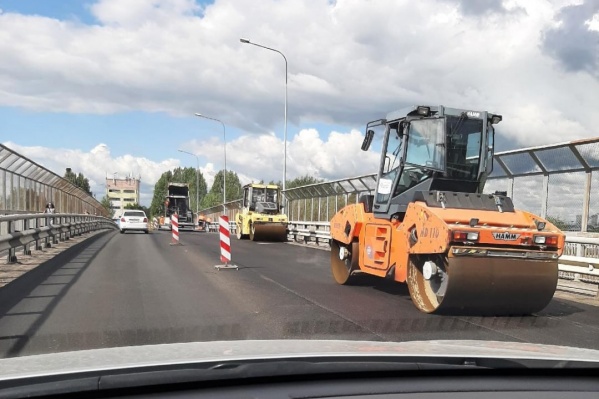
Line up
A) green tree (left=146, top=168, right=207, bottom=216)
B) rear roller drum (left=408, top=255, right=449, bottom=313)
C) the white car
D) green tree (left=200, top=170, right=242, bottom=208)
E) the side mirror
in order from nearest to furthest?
rear roller drum (left=408, top=255, right=449, bottom=313) → the side mirror → the white car → green tree (left=200, top=170, right=242, bottom=208) → green tree (left=146, top=168, right=207, bottom=216)

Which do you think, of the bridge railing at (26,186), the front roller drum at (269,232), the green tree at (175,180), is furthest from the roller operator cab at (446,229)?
the green tree at (175,180)

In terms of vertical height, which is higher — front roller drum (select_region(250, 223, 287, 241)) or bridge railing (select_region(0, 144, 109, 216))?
bridge railing (select_region(0, 144, 109, 216))

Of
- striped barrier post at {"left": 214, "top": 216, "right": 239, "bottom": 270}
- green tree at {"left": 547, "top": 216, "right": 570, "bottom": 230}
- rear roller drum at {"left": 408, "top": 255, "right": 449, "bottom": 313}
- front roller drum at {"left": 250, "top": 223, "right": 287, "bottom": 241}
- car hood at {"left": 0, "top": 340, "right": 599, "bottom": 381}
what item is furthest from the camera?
front roller drum at {"left": 250, "top": 223, "right": 287, "bottom": 241}

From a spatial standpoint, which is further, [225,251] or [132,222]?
[132,222]

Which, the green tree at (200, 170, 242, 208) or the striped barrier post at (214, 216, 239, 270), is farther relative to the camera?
the green tree at (200, 170, 242, 208)

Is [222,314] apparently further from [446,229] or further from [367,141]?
[367,141]

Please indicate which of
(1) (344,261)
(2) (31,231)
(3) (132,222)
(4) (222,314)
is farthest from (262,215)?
(4) (222,314)

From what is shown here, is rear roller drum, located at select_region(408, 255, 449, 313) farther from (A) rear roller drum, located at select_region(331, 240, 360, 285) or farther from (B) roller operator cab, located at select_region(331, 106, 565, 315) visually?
(A) rear roller drum, located at select_region(331, 240, 360, 285)

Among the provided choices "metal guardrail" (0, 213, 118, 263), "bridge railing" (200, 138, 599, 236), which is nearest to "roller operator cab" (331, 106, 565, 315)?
"bridge railing" (200, 138, 599, 236)

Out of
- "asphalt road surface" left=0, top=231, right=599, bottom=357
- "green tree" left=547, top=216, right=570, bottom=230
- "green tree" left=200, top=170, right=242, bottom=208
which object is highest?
"green tree" left=200, top=170, right=242, bottom=208

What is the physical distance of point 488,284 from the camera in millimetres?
7449

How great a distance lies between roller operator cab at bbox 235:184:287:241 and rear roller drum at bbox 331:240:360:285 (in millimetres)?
15882

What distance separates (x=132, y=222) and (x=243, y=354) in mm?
35447

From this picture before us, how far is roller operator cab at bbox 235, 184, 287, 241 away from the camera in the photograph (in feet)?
89.1
